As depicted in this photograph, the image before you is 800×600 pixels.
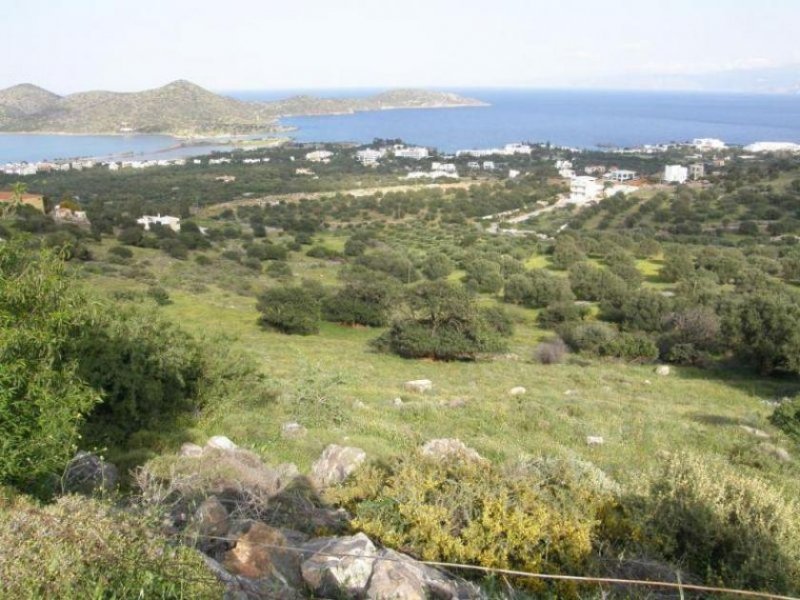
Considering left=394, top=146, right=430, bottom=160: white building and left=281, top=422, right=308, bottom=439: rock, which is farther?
left=394, top=146, right=430, bottom=160: white building

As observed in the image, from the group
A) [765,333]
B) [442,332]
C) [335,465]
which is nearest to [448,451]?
[335,465]

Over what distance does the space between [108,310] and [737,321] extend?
63.9 ft

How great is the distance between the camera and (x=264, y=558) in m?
4.58

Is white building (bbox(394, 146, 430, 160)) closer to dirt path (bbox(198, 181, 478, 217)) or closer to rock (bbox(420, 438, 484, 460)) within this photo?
dirt path (bbox(198, 181, 478, 217))

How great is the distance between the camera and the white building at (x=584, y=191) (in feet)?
263

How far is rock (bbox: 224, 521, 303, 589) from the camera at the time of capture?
4453 millimetres

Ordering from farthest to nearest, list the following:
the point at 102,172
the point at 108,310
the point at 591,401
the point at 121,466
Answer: the point at 102,172
the point at 591,401
the point at 108,310
the point at 121,466

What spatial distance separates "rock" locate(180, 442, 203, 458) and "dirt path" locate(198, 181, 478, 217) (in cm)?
6561

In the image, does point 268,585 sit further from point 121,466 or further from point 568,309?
point 568,309

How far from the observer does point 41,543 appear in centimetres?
336

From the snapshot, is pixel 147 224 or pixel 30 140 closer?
pixel 147 224

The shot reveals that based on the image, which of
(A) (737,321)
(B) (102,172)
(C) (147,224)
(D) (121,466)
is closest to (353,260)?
(C) (147,224)

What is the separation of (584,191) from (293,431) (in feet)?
261

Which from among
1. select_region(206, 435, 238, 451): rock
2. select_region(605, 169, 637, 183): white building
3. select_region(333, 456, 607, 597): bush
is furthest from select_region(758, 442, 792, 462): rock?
select_region(605, 169, 637, 183): white building
